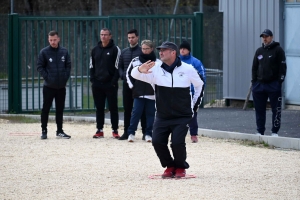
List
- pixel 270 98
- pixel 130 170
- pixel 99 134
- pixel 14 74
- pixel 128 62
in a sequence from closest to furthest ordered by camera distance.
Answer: pixel 130 170 < pixel 270 98 < pixel 128 62 < pixel 99 134 < pixel 14 74

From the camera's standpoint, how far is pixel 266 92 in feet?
43.9

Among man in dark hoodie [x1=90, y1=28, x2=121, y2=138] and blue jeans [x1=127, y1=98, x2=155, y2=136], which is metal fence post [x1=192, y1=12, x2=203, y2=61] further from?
blue jeans [x1=127, y1=98, x2=155, y2=136]

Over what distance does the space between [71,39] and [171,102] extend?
1010cm

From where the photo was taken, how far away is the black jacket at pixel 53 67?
14.1 metres

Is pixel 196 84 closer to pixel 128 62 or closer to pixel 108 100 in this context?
pixel 128 62

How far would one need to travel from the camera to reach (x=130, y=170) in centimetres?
1044

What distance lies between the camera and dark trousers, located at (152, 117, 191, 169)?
960cm

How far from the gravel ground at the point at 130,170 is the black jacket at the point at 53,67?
1.06 meters

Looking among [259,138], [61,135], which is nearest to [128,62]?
[61,135]

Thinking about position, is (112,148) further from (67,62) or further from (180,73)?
(180,73)

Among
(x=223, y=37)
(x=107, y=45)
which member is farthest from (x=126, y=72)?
(x=223, y=37)

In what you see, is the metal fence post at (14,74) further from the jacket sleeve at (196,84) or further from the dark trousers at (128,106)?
the jacket sleeve at (196,84)

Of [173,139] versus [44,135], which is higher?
[173,139]

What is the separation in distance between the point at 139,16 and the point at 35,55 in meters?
2.69
